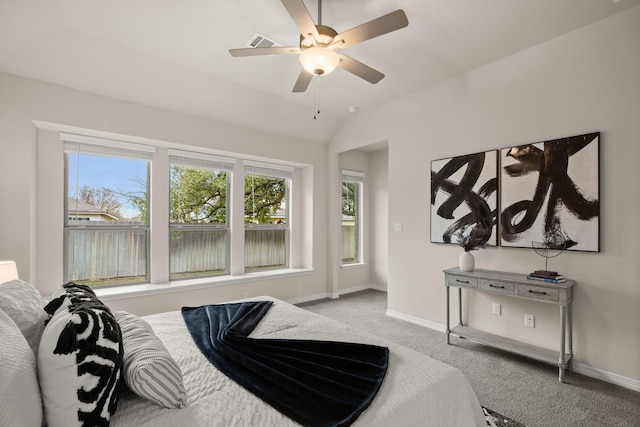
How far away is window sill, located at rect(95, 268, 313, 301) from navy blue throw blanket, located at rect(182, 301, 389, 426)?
Result: 189cm

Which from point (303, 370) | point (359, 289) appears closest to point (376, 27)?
point (303, 370)

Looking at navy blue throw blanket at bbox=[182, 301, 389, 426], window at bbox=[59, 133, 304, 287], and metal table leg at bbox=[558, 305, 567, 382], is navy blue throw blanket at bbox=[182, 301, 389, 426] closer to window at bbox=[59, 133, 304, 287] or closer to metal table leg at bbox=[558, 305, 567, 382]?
metal table leg at bbox=[558, 305, 567, 382]

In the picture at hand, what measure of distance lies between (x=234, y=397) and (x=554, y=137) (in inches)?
129

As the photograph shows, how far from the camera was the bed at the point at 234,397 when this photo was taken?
98 centimetres

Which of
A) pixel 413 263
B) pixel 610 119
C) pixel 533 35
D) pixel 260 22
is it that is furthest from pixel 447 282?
pixel 260 22

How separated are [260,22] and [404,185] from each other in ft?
8.33

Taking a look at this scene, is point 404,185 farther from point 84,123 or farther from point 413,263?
point 84,123

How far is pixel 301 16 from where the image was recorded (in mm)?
1852

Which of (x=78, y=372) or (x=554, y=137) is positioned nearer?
(x=78, y=372)

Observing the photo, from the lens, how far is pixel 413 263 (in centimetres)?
393

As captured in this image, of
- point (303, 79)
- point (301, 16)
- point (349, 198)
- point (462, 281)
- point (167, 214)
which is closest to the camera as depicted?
point (301, 16)

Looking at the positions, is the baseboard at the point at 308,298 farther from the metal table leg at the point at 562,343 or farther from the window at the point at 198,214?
the metal table leg at the point at 562,343

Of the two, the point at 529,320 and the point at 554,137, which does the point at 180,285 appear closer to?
the point at 529,320

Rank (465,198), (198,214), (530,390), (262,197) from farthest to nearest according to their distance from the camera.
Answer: (262,197)
(198,214)
(465,198)
(530,390)
